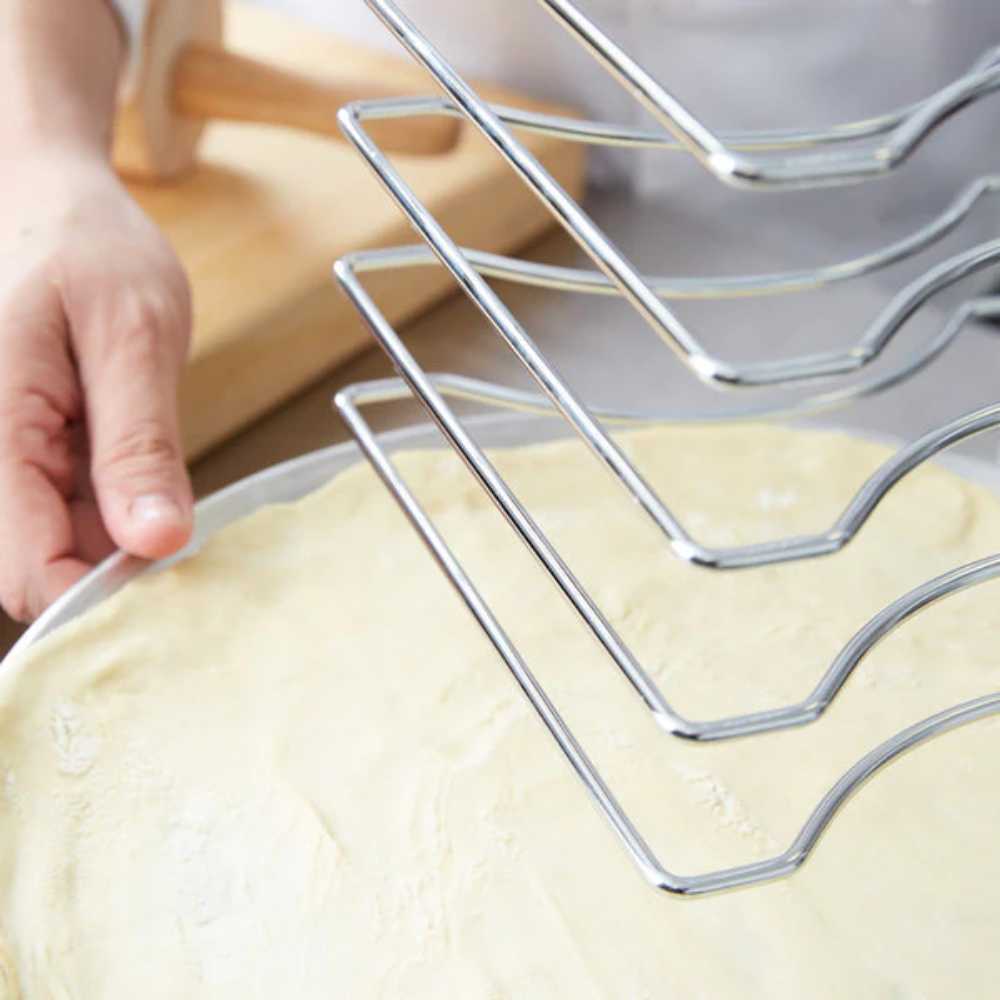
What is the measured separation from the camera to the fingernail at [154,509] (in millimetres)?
524

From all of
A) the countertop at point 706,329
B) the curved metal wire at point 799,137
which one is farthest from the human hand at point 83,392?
the curved metal wire at point 799,137

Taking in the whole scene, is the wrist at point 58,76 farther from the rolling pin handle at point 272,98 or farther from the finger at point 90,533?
the finger at point 90,533

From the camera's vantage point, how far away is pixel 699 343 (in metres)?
0.33

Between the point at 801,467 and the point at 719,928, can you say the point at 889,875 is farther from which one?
the point at 801,467

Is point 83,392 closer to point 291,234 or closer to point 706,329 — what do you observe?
point 291,234

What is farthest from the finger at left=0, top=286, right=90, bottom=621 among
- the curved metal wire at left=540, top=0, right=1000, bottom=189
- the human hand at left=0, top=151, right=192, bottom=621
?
the curved metal wire at left=540, top=0, right=1000, bottom=189

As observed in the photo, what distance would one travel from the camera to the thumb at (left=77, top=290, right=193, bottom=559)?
527 mm

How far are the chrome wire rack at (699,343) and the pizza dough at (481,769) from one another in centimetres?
8

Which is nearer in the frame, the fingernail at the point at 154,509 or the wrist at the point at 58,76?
the fingernail at the point at 154,509

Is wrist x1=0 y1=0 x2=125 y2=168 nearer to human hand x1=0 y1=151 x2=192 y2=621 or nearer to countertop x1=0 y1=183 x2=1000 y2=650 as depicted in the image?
human hand x1=0 y1=151 x2=192 y2=621

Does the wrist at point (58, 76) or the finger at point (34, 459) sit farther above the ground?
the wrist at point (58, 76)

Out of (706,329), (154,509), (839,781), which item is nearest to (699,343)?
(839,781)

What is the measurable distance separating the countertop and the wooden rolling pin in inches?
4.4

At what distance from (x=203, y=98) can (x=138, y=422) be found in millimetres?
335
